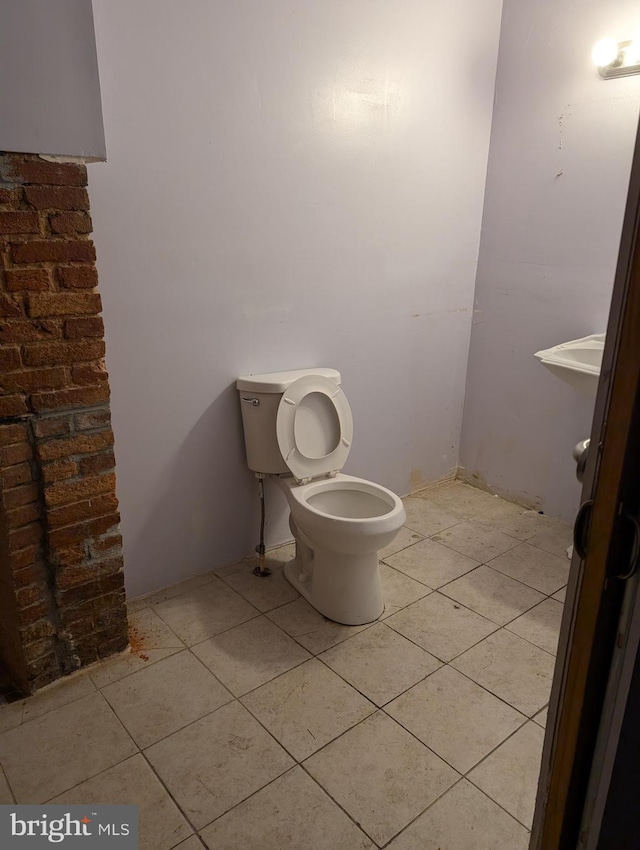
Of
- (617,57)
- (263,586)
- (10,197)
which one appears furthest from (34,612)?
(617,57)

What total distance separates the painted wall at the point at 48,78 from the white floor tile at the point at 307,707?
5.15 ft

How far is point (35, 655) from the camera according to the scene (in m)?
1.75

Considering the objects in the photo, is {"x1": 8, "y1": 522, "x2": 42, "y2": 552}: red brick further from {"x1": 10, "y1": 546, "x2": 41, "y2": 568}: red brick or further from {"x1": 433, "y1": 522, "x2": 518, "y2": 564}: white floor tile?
{"x1": 433, "y1": 522, "x2": 518, "y2": 564}: white floor tile

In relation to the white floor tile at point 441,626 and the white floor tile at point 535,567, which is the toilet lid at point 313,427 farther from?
the white floor tile at point 535,567

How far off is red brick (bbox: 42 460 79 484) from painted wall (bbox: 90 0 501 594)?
39 cm

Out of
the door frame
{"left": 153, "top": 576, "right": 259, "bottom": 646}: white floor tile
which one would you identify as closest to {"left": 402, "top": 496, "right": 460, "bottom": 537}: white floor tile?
{"left": 153, "top": 576, "right": 259, "bottom": 646}: white floor tile

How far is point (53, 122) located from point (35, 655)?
4.69 ft

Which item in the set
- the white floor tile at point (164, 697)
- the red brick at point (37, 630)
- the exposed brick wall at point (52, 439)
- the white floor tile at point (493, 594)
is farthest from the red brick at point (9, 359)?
the white floor tile at point (493, 594)

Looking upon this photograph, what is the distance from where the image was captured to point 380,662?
6.40 ft

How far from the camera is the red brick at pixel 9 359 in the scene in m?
1.52

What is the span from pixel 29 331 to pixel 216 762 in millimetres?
1204

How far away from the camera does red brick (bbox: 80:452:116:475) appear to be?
172cm

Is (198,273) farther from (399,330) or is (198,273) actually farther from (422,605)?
(422,605)

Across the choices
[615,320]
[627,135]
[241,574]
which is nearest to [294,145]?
[627,135]
